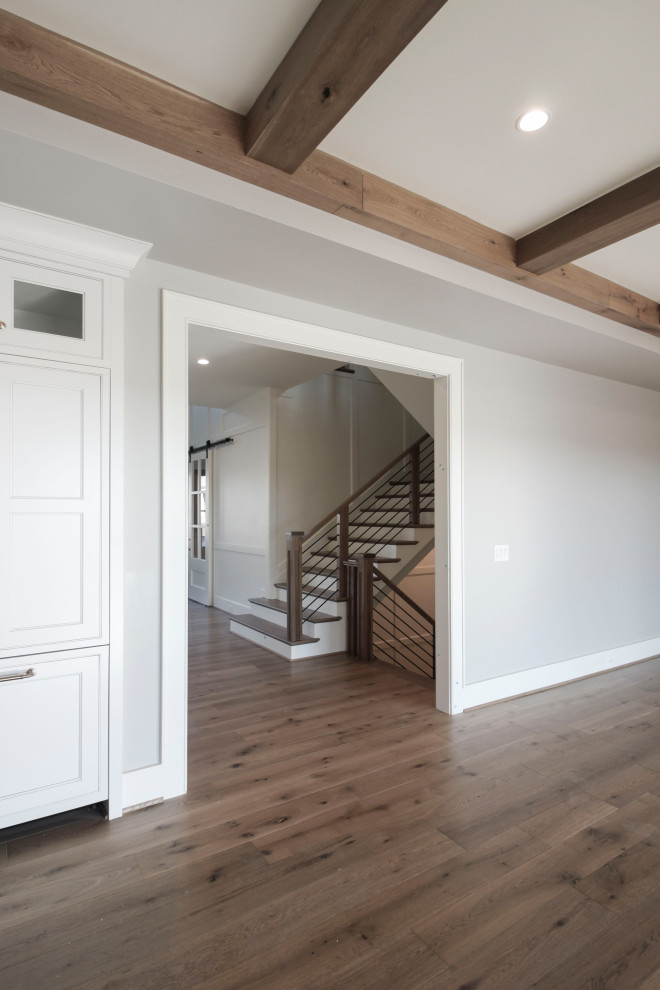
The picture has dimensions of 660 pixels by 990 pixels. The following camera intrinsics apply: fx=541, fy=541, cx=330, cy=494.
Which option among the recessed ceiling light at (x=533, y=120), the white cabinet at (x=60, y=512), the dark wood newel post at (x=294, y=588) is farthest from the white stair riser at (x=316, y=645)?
the recessed ceiling light at (x=533, y=120)

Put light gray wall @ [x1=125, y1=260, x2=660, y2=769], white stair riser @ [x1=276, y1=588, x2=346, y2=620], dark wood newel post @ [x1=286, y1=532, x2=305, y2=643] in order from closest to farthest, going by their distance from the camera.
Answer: light gray wall @ [x1=125, y1=260, x2=660, y2=769], dark wood newel post @ [x1=286, y1=532, x2=305, y2=643], white stair riser @ [x1=276, y1=588, x2=346, y2=620]

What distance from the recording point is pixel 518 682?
4.00 meters

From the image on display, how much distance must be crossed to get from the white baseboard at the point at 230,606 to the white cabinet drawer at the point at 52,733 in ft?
14.8

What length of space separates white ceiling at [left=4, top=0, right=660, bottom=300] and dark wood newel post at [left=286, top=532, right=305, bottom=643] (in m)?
3.23

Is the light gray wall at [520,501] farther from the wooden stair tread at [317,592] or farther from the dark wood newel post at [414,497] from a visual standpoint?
the wooden stair tread at [317,592]

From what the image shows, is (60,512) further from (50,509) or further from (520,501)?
(520,501)

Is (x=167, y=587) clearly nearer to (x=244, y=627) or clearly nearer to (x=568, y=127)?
(x=568, y=127)

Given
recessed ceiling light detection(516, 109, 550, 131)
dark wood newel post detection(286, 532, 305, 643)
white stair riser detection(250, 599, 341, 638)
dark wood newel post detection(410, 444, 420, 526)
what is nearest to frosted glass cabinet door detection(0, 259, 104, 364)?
recessed ceiling light detection(516, 109, 550, 131)

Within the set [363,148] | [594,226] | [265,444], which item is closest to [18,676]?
[363,148]

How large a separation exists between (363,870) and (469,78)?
9.17 ft

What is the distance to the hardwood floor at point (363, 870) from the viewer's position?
1593mm

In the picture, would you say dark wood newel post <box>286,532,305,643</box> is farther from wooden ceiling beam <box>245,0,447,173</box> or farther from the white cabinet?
wooden ceiling beam <box>245,0,447,173</box>

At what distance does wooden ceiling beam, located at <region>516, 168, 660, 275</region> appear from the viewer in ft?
7.60

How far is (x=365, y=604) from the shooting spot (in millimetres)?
5055
